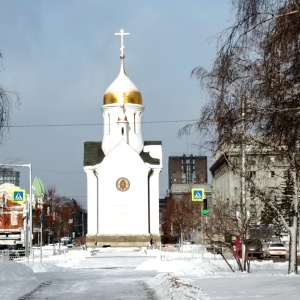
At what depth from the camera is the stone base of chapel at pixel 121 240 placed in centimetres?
7281

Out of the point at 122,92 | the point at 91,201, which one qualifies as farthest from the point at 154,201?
the point at 122,92

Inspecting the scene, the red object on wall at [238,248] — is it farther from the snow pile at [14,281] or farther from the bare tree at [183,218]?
the bare tree at [183,218]

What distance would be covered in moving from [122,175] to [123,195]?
6.76ft

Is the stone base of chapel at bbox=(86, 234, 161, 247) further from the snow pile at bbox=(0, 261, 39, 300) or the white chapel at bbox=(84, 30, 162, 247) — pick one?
the snow pile at bbox=(0, 261, 39, 300)

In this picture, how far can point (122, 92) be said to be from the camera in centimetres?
7881

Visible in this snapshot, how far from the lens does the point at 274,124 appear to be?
1410 centimetres

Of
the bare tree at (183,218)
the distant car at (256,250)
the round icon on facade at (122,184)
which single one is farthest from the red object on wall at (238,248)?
the round icon on facade at (122,184)

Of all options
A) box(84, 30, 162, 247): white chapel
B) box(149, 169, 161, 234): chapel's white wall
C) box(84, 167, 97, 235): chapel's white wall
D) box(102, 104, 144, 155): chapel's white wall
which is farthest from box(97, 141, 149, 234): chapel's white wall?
box(102, 104, 144, 155): chapel's white wall

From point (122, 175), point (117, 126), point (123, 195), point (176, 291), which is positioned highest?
point (117, 126)

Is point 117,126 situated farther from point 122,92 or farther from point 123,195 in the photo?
point 123,195

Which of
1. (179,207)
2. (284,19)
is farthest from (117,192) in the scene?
(284,19)

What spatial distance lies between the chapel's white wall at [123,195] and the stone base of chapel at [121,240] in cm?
51

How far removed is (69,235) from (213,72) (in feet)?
406

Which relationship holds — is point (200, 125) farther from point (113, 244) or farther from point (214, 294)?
point (113, 244)
